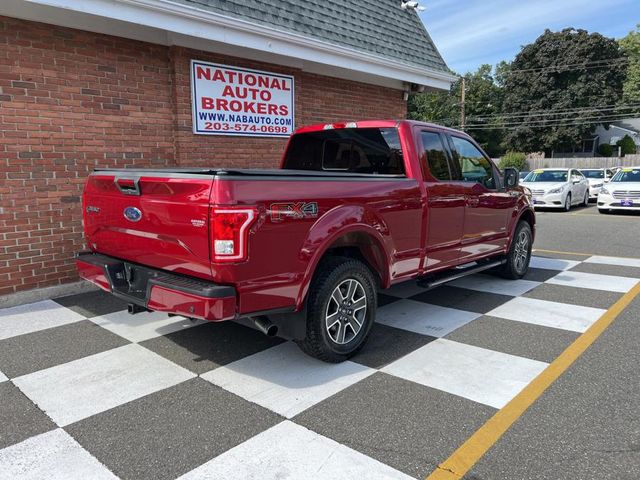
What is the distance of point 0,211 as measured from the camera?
5.34 m

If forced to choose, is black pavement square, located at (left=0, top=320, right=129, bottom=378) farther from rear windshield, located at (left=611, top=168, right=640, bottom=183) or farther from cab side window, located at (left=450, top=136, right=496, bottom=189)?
rear windshield, located at (left=611, top=168, right=640, bottom=183)

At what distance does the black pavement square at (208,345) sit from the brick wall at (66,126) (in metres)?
2.38

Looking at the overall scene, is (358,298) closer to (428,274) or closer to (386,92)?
(428,274)

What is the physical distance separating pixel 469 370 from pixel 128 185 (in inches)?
119

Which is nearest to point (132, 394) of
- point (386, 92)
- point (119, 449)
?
point (119, 449)

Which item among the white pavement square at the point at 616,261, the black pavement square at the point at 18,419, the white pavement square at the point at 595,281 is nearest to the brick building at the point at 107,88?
the black pavement square at the point at 18,419

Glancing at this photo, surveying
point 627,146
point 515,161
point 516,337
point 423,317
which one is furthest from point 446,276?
point 627,146

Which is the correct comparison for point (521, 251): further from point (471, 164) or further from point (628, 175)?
point (628, 175)

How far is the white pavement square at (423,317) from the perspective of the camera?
15.4ft

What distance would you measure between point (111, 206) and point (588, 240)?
32.5 feet

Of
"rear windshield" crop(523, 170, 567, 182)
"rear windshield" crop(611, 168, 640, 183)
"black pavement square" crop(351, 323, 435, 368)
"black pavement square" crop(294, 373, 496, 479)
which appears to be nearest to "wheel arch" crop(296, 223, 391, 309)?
"black pavement square" crop(351, 323, 435, 368)

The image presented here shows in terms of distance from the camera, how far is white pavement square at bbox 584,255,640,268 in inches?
302

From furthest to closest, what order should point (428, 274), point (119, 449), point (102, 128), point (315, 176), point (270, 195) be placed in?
point (102, 128) → point (428, 274) → point (315, 176) → point (270, 195) → point (119, 449)

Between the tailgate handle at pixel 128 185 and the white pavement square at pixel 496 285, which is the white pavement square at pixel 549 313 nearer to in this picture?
the white pavement square at pixel 496 285
